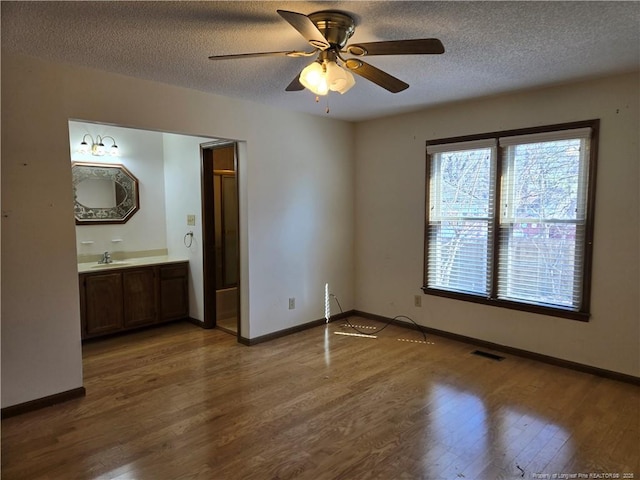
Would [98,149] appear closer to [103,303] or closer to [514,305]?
[103,303]

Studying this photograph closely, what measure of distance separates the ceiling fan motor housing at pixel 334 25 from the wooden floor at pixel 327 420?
2.22 metres

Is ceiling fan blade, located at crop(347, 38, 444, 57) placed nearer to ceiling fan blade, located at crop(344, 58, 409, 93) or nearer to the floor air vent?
ceiling fan blade, located at crop(344, 58, 409, 93)

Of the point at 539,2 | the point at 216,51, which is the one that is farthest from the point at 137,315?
the point at 539,2

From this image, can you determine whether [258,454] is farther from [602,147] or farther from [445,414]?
[602,147]

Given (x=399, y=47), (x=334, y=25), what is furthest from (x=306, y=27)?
(x=399, y=47)

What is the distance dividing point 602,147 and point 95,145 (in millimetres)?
4726

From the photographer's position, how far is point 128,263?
4512mm

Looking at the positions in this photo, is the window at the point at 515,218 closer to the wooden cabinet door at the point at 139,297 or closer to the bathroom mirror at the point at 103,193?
the wooden cabinet door at the point at 139,297

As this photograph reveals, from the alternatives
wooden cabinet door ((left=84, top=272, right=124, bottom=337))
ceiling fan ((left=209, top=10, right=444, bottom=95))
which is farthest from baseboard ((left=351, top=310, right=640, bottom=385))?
wooden cabinet door ((left=84, top=272, right=124, bottom=337))

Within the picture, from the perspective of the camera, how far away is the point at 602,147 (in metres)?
3.20

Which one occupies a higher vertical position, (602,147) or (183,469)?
(602,147)

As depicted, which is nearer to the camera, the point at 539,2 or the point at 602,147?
the point at 539,2

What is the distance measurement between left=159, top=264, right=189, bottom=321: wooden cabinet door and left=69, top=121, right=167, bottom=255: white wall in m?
0.53

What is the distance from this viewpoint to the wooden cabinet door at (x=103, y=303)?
4078 mm
